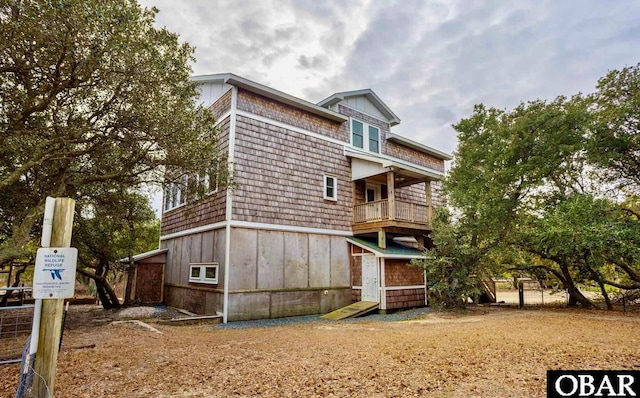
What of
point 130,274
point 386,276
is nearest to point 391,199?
point 386,276

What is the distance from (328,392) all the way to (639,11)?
45.0 feet

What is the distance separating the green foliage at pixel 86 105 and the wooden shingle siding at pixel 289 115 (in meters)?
3.25

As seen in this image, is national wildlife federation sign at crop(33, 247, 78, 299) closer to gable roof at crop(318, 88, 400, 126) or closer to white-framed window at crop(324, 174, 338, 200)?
white-framed window at crop(324, 174, 338, 200)

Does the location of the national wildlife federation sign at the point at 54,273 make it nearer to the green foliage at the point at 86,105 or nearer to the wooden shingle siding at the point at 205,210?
the green foliage at the point at 86,105

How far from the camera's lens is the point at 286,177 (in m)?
13.6

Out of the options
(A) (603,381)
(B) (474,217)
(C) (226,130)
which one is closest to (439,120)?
(B) (474,217)

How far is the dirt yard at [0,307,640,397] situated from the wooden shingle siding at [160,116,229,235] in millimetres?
4801

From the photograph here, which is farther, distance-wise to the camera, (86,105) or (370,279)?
(370,279)

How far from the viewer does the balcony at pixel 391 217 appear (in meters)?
13.9

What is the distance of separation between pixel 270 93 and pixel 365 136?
5.55 m

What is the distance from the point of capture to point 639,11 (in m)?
10.4

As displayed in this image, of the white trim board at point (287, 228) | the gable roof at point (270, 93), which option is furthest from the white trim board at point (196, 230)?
the gable roof at point (270, 93)

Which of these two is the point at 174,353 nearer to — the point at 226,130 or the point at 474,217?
the point at 226,130

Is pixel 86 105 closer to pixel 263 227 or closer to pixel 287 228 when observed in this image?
pixel 263 227
